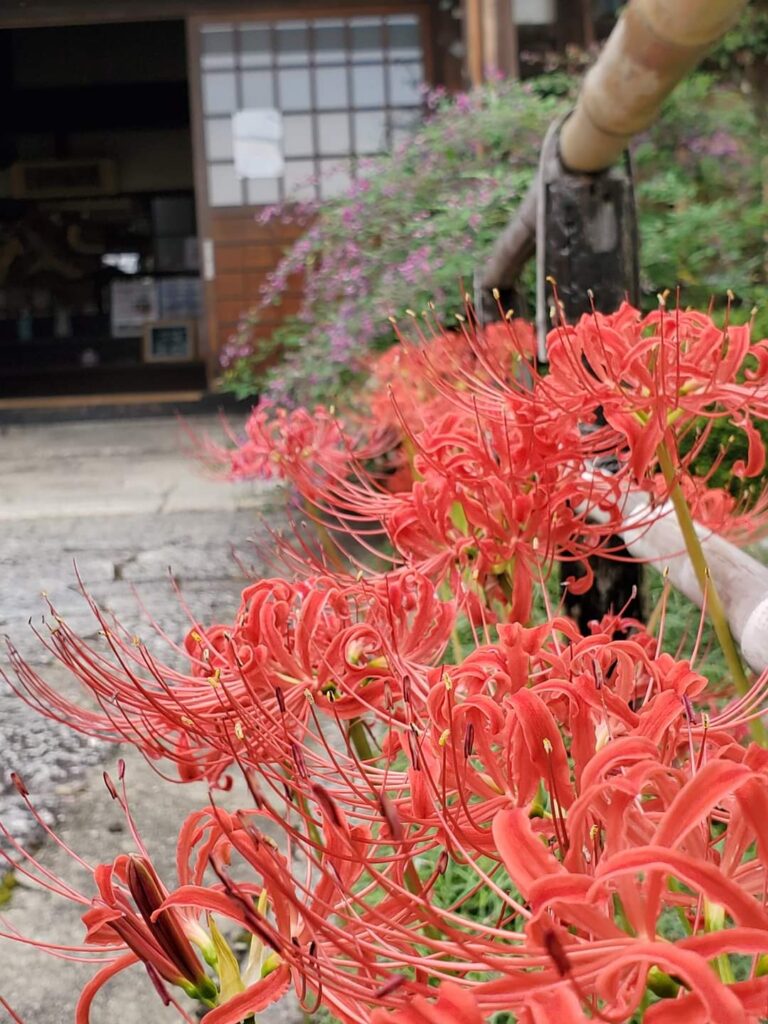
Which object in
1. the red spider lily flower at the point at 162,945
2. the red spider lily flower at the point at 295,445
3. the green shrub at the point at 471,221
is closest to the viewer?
the red spider lily flower at the point at 162,945

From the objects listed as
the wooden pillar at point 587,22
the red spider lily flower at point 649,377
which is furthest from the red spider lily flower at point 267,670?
the wooden pillar at point 587,22

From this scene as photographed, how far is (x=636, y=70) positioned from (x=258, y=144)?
21.4ft

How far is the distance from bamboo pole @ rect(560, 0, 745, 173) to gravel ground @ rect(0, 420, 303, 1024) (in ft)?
2.26

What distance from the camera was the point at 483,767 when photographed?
0.60 metres

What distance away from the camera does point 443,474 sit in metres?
0.89

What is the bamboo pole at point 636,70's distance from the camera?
1184 mm

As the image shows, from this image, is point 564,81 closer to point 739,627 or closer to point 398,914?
point 739,627

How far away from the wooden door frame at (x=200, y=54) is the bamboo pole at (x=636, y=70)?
6031 mm

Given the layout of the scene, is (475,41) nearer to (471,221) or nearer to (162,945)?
(471,221)

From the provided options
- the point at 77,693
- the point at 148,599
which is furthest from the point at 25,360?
the point at 77,693

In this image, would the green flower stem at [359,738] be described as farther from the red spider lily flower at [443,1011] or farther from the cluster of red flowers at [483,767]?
the red spider lily flower at [443,1011]

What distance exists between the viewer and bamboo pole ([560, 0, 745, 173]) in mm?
1184

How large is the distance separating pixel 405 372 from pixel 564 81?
12.1ft

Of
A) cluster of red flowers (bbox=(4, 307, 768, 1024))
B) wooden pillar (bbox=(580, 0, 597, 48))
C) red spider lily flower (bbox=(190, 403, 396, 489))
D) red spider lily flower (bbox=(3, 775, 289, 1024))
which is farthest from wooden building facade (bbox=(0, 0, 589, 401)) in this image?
red spider lily flower (bbox=(3, 775, 289, 1024))
